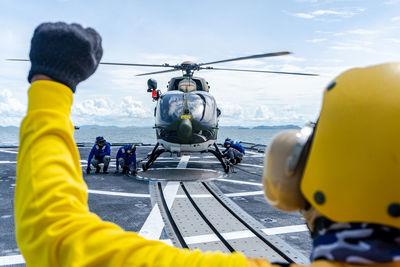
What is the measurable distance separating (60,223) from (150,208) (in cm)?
562

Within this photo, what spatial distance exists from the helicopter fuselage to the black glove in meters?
8.00

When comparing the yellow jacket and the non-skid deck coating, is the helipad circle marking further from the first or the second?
the yellow jacket

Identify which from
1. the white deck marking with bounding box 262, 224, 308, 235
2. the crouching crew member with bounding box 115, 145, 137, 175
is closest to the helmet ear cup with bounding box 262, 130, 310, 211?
the white deck marking with bounding box 262, 224, 308, 235

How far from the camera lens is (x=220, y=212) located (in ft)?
19.4

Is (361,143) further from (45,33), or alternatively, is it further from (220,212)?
(220,212)

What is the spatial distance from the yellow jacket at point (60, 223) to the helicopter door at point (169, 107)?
332 inches

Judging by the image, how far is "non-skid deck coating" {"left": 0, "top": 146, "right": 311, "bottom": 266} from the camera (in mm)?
4523

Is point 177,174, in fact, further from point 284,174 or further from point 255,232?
point 284,174

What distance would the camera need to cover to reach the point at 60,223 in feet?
2.31

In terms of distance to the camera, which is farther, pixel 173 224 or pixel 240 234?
pixel 173 224

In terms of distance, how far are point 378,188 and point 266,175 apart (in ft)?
1.08

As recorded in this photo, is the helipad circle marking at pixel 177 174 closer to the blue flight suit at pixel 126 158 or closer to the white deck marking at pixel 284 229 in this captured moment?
the blue flight suit at pixel 126 158

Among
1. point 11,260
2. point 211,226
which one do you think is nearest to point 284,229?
point 211,226

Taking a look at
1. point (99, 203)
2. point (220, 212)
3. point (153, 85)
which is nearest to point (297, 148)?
point (220, 212)
